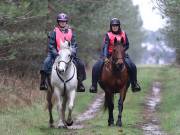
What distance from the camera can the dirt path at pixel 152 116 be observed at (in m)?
15.0

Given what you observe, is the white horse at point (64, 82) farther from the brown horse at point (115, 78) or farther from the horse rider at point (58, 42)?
the brown horse at point (115, 78)

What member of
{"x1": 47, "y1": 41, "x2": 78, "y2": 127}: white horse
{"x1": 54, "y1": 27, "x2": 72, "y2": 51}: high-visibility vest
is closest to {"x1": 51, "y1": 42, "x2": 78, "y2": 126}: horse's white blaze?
{"x1": 47, "y1": 41, "x2": 78, "y2": 127}: white horse

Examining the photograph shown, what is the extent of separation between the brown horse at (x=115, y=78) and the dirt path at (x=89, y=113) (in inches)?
47.8

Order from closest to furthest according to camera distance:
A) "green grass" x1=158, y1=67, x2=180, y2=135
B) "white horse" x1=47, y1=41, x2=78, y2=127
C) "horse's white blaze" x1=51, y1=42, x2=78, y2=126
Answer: "white horse" x1=47, y1=41, x2=78, y2=127, "horse's white blaze" x1=51, y1=42, x2=78, y2=126, "green grass" x1=158, y1=67, x2=180, y2=135

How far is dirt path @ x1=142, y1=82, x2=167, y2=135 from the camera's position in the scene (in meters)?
15.0

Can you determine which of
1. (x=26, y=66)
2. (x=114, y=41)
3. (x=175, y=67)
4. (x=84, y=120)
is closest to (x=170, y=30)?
(x=26, y=66)

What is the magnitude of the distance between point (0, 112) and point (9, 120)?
8.23 feet

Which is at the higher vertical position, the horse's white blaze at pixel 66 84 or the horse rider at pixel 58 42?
the horse rider at pixel 58 42

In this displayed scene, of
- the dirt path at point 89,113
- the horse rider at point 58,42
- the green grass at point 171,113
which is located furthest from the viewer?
the dirt path at point 89,113

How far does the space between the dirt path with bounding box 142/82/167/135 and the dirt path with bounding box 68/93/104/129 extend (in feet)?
6.47

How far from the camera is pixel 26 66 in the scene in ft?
86.0

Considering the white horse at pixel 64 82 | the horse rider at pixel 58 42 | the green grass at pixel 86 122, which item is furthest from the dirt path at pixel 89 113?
the horse rider at pixel 58 42

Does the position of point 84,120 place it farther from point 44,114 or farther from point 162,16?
point 162,16

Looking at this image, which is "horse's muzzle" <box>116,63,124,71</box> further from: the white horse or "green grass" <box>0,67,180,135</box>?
"green grass" <box>0,67,180,135</box>
